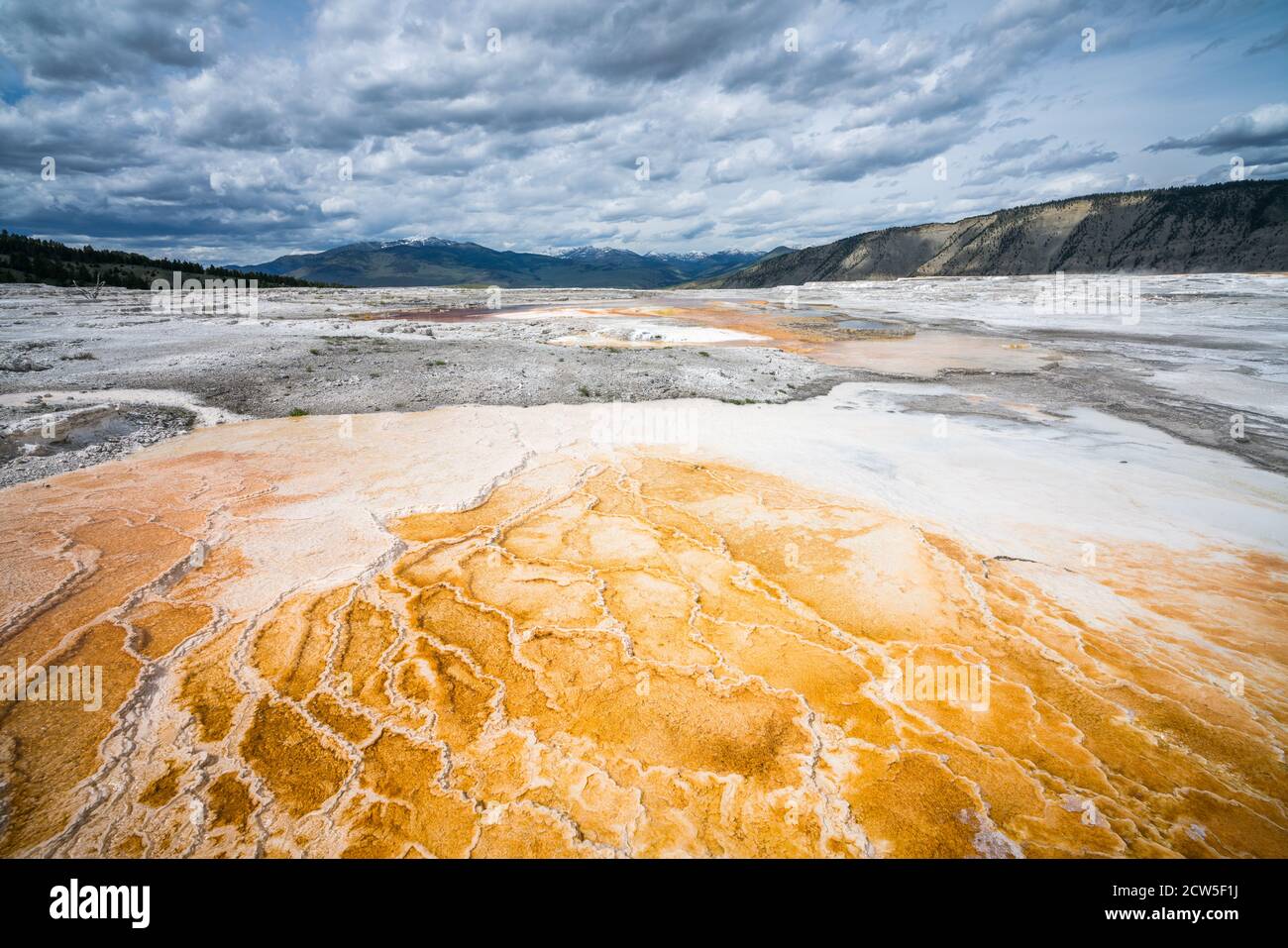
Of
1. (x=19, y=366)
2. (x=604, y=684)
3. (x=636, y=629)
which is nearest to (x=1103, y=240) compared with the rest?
(x=636, y=629)

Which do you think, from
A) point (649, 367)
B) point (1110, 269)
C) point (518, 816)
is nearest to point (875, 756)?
point (518, 816)

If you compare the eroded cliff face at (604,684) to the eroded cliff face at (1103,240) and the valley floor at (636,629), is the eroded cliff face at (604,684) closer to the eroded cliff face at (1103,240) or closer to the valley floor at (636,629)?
the valley floor at (636,629)

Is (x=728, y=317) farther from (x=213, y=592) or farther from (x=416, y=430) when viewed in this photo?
(x=213, y=592)

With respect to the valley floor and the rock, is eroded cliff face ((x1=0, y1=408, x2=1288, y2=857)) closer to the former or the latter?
the valley floor

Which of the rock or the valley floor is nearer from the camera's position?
the valley floor

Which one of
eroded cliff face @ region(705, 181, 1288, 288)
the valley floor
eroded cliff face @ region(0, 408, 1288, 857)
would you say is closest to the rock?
the valley floor

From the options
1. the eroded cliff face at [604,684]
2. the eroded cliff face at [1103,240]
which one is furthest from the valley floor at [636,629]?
the eroded cliff face at [1103,240]
